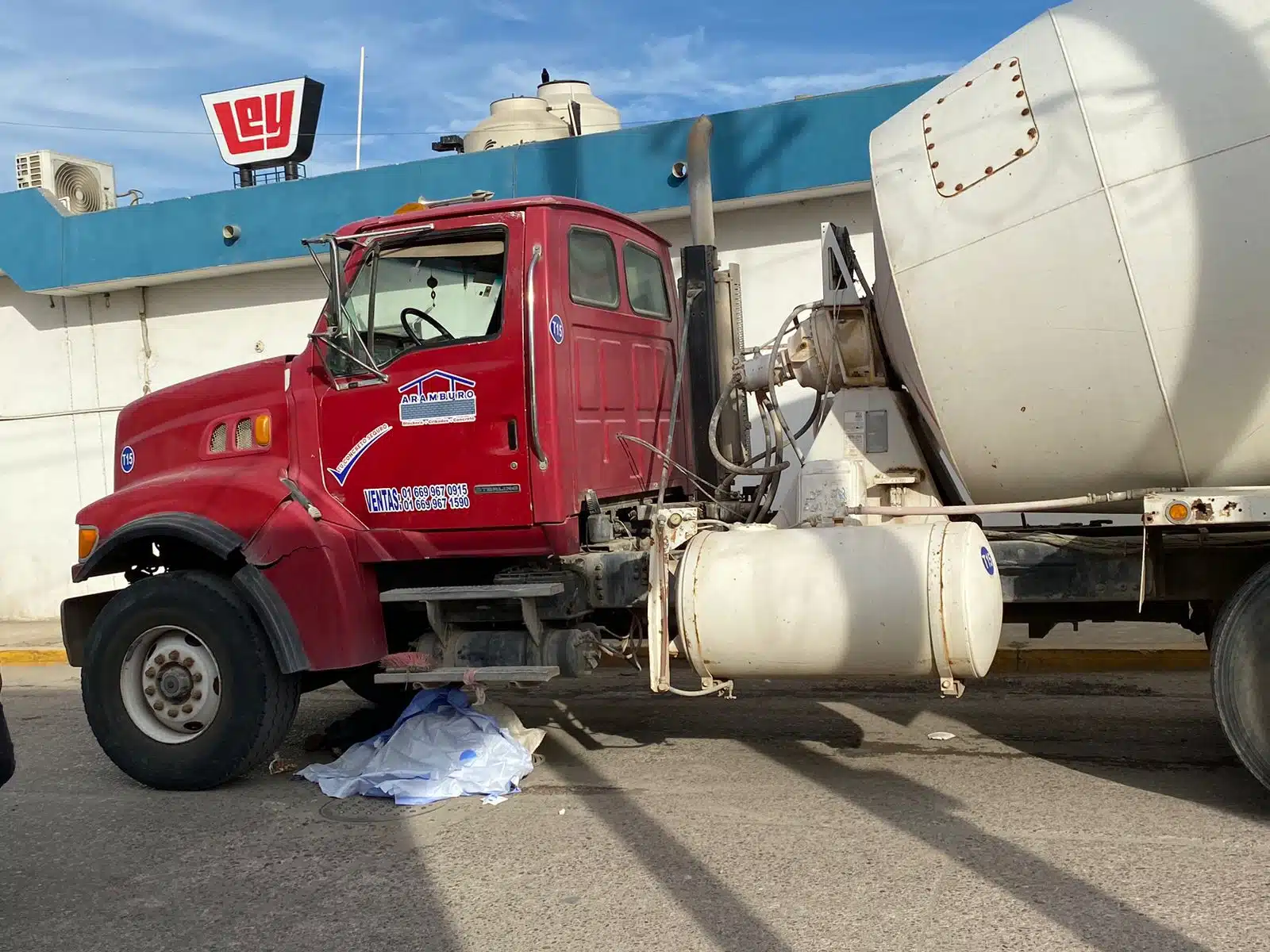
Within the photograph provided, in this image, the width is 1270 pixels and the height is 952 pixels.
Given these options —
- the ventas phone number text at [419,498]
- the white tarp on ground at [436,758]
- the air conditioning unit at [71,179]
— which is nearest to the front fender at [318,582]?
the ventas phone number text at [419,498]

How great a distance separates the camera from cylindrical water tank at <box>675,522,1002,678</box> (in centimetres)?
482

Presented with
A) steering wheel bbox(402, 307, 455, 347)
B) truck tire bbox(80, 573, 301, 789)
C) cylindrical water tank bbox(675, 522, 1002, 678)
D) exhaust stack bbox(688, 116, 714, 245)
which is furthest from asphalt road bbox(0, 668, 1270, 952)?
exhaust stack bbox(688, 116, 714, 245)

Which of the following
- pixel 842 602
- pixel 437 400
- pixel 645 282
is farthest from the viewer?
pixel 645 282

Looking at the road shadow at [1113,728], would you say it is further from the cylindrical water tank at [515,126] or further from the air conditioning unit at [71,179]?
the air conditioning unit at [71,179]

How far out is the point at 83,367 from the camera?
13133mm

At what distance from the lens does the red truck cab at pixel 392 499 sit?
557 cm

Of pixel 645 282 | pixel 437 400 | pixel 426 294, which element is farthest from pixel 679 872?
pixel 645 282

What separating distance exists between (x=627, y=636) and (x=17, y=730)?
4342 mm

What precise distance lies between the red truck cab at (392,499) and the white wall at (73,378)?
698 centimetres

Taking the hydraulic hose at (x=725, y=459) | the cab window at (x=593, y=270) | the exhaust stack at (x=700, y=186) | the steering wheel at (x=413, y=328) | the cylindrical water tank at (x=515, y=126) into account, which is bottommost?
the hydraulic hose at (x=725, y=459)

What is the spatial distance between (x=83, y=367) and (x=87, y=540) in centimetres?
Answer: 776

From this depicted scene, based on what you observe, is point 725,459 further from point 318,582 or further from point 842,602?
point 318,582

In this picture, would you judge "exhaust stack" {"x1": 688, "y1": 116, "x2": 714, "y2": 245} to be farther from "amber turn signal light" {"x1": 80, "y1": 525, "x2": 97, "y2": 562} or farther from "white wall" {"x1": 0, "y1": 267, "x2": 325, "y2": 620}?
"white wall" {"x1": 0, "y1": 267, "x2": 325, "y2": 620}

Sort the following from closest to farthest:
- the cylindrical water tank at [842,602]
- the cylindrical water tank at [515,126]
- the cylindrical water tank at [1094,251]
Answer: the cylindrical water tank at [1094,251], the cylindrical water tank at [842,602], the cylindrical water tank at [515,126]
